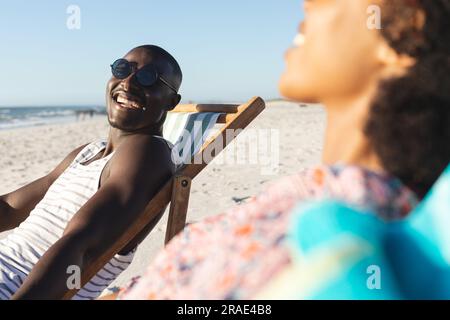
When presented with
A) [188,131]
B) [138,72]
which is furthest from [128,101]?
[188,131]

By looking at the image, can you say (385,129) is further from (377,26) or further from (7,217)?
(7,217)

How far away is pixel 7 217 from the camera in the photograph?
9.44 ft

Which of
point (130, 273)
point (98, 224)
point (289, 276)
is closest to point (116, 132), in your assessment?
point (98, 224)

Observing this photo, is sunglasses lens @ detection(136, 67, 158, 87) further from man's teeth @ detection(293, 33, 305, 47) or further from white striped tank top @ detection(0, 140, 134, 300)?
man's teeth @ detection(293, 33, 305, 47)

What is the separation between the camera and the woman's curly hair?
1042 mm

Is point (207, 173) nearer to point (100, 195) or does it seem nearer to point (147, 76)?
point (147, 76)

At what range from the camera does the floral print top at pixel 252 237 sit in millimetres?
950

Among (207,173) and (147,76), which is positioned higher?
(147,76)

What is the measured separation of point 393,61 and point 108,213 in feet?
4.54

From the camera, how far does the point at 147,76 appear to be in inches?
108

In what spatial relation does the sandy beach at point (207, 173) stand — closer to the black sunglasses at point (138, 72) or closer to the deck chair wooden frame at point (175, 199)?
the deck chair wooden frame at point (175, 199)

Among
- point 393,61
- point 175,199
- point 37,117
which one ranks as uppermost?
point 393,61

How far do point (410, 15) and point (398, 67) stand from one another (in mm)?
102

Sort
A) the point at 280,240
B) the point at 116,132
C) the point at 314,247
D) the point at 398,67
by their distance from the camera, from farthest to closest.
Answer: the point at 116,132 < the point at 398,67 < the point at 280,240 < the point at 314,247
